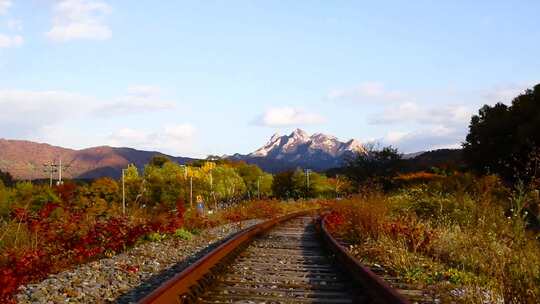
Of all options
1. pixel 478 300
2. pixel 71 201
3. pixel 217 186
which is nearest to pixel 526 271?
pixel 478 300

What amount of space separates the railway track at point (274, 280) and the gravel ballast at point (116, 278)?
0.60 meters

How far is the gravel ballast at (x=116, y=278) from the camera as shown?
19.6 feet

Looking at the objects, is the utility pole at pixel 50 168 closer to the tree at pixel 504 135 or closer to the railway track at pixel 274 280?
the tree at pixel 504 135

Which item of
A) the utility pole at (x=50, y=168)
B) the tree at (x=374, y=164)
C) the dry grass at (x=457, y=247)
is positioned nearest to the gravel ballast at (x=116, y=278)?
the dry grass at (x=457, y=247)

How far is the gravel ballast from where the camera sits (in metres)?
5.98

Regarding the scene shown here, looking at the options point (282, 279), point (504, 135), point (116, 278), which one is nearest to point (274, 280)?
point (282, 279)

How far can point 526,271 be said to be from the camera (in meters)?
5.31

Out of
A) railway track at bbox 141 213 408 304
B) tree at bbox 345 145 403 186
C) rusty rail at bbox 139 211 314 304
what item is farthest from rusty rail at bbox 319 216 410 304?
tree at bbox 345 145 403 186

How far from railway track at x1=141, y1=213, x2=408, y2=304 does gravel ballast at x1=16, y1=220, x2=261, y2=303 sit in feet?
1.97

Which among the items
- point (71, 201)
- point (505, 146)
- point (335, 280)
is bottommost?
point (335, 280)

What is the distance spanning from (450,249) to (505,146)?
34.4 metres

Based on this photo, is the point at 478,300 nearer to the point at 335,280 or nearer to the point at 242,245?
the point at 335,280

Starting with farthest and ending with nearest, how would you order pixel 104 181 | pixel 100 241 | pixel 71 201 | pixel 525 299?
pixel 104 181
pixel 71 201
pixel 100 241
pixel 525 299

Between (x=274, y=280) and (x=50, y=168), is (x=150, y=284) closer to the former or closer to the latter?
(x=274, y=280)
